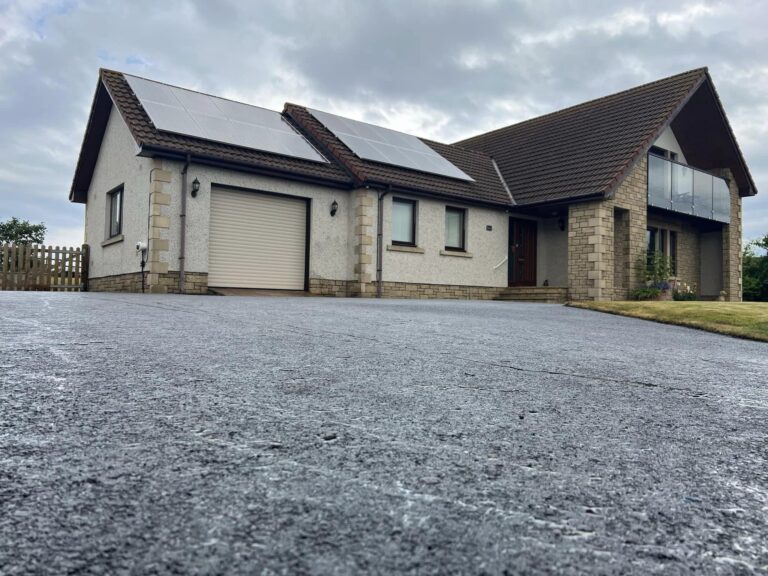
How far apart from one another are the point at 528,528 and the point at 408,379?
5.85ft

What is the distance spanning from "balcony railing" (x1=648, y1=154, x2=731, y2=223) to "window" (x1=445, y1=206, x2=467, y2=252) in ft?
18.5

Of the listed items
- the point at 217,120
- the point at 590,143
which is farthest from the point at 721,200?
the point at 217,120

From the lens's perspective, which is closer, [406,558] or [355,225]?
[406,558]

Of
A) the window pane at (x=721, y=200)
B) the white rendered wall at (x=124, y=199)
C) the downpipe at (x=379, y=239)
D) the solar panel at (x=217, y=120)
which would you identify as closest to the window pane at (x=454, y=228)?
the downpipe at (x=379, y=239)

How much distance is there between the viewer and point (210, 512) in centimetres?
160

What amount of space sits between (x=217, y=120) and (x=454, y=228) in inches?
280

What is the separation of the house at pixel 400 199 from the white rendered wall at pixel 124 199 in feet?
0.25

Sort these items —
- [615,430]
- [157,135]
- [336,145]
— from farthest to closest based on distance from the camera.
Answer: [336,145], [157,135], [615,430]

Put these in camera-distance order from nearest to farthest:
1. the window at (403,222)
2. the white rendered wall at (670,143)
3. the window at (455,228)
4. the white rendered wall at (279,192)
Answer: the white rendered wall at (279,192) < the window at (403,222) < the window at (455,228) < the white rendered wall at (670,143)

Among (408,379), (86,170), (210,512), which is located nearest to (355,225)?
(86,170)

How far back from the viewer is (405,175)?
16391 mm

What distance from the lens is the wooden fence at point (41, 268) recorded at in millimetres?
15578

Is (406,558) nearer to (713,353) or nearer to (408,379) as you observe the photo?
(408,379)

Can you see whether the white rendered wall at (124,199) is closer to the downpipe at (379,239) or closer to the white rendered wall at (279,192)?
the white rendered wall at (279,192)
